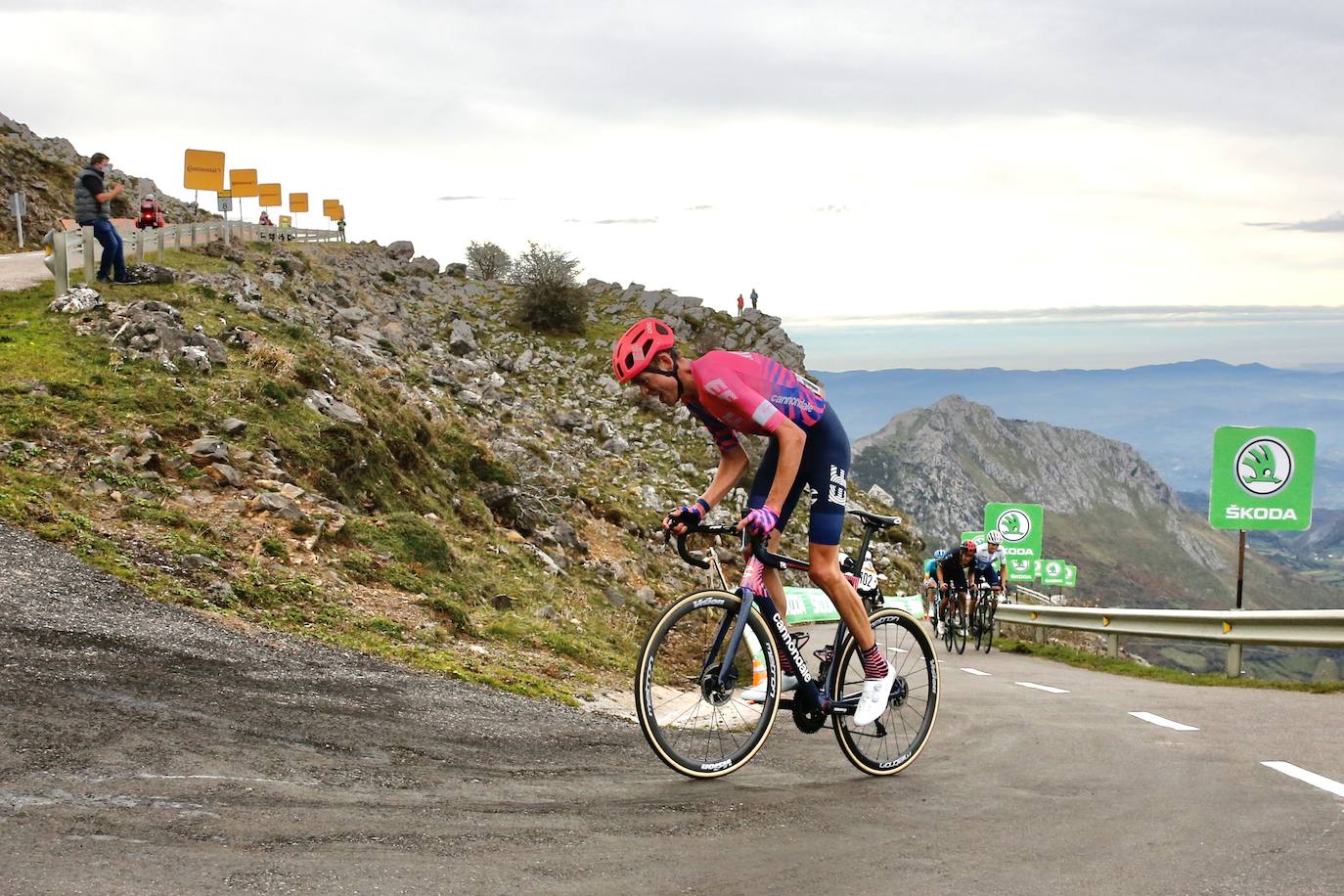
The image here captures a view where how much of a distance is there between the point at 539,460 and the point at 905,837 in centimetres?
2133

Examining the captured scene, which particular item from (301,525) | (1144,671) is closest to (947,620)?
(1144,671)

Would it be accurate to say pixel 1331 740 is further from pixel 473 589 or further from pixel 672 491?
pixel 672 491

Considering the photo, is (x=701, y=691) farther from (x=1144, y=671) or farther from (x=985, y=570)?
(x=985, y=570)

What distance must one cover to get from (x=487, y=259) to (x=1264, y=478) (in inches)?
2250

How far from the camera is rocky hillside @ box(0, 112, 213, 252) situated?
129 ft

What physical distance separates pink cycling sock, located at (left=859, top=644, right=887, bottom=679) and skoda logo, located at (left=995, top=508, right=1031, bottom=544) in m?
25.5

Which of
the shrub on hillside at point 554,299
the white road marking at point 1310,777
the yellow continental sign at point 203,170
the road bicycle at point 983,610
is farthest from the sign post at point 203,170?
the white road marking at point 1310,777

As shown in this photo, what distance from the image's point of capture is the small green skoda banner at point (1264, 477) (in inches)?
606

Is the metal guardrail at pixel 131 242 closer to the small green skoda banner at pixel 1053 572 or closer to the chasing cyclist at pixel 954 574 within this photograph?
the chasing cyclist at pixel 954 574

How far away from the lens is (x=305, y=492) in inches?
464

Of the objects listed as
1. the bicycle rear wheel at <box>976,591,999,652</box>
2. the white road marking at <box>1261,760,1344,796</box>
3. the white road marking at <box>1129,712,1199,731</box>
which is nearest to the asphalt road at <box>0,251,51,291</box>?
the bicycle rear wheel at <box>976,591,999,652</box>

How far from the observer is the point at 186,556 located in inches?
351

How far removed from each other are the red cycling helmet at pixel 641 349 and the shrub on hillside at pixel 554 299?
Result: 44541 millimetres

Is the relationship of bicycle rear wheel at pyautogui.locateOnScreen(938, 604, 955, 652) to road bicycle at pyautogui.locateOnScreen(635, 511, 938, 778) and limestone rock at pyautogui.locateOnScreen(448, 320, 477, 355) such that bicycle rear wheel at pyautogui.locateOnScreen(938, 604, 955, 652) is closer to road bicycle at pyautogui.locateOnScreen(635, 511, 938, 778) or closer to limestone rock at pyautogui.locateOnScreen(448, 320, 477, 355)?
road bicycle at pyautogui.locateOnScreen(635, 511, 938, 778)
